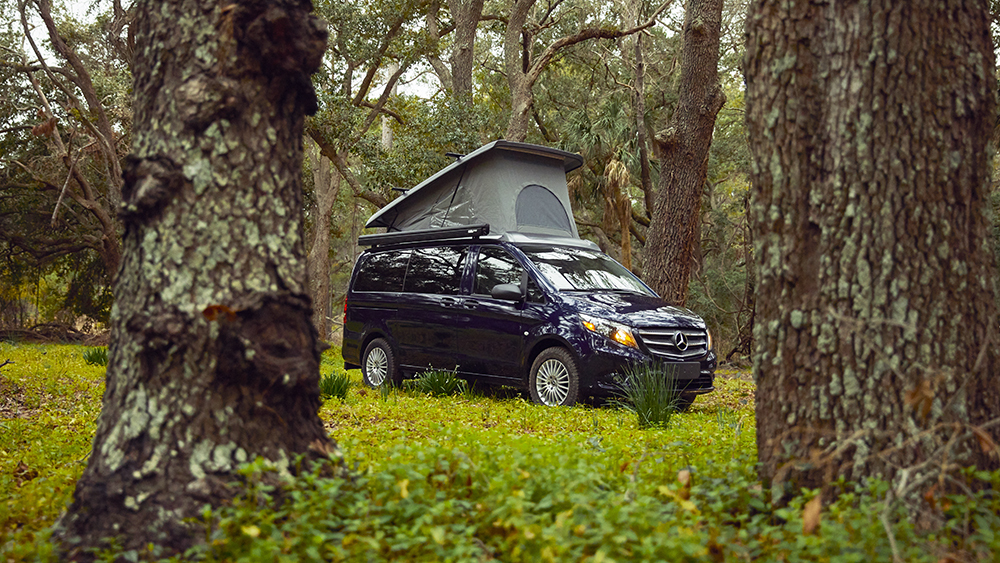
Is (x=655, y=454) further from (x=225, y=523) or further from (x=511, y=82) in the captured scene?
(x=511, y=82)

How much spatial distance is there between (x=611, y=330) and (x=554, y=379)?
860 mm

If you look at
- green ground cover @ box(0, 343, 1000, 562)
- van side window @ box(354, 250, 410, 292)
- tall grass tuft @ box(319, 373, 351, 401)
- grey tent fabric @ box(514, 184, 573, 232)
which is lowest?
tall grass tuft @ box(319, 373, 351, 401)

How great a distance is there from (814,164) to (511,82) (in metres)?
14.5

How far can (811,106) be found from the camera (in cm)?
334

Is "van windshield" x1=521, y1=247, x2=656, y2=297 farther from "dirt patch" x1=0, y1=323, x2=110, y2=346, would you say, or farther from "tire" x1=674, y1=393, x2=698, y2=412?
"dirt patch" x1=0, y1=323, x2=110, y2=346

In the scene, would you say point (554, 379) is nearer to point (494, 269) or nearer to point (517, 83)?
point (494, 269)

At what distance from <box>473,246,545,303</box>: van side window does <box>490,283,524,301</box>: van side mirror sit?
0.66ft

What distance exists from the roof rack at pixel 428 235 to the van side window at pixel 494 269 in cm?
25

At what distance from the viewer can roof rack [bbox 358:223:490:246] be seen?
29.4 feet

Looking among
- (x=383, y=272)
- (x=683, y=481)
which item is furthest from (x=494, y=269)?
(x=683, y=481)

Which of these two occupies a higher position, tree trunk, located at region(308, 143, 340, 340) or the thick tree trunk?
the thick tree trunk

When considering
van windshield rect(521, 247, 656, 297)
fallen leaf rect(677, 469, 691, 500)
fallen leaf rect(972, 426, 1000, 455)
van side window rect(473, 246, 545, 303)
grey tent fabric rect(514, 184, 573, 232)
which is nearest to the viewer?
fallen leaf rect(972, 426, 1000, 455)

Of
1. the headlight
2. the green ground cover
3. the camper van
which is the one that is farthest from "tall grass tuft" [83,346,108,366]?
the headlight

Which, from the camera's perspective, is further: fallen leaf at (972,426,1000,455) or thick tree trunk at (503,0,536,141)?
thick tree trunk at (503,0,536,141)
